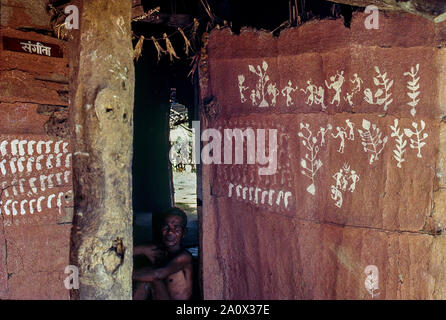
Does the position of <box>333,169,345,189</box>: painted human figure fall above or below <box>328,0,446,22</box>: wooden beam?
below

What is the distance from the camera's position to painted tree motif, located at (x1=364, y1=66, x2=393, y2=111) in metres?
2.42

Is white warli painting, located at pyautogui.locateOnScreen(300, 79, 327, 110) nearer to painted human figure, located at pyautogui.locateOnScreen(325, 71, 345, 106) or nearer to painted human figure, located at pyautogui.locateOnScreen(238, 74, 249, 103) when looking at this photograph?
painted human figure, located at pyautogui.locateOnScreen(325, 71, 345, 106)

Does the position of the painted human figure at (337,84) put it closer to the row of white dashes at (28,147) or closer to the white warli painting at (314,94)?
the white warli painting at (314,94)

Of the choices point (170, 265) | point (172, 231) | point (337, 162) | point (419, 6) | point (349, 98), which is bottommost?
point (170, 265)

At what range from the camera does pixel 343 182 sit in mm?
2586

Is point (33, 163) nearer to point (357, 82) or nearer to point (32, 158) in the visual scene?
point (32, 158)

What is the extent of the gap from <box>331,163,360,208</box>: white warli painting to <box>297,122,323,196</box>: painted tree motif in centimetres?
15

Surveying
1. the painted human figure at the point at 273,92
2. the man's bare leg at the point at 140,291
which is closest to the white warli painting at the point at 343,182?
the painted human figure at the point at 273,92

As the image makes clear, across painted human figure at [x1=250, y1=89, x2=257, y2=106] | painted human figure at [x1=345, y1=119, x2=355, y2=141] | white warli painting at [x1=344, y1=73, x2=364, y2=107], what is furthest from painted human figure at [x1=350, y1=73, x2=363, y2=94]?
painted human figure at [x1=250, y1=89, x2=257, y2=106]

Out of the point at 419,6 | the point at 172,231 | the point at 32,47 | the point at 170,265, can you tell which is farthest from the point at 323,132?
the point at 32,47

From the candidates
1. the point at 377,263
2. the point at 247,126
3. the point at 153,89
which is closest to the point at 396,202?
the point at 377,263

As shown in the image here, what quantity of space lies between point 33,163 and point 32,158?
0.04 metres

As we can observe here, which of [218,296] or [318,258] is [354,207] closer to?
[318,258]

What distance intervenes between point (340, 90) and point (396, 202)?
2.90ft
